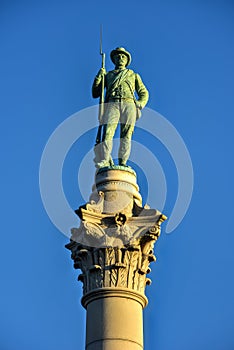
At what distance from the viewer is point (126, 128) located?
1167 inches

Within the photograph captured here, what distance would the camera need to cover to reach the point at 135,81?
30625mm

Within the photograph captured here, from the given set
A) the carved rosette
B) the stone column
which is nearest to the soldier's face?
the stone column

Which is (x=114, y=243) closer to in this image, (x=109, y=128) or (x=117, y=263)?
(x=117, y=263)

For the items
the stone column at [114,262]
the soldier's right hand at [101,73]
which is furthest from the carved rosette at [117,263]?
the soldier's right hand at [101,73]

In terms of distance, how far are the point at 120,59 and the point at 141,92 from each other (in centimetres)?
140

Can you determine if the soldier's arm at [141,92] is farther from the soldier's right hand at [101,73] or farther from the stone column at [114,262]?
the stone column at [114,262]

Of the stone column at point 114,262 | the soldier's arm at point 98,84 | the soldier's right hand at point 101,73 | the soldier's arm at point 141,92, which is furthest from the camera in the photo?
the soldier's right hand at point 101,73

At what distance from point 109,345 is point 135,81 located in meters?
9.80

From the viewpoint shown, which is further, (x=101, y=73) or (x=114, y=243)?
(x=101, y=73)

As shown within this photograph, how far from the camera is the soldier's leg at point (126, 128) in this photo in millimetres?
29297

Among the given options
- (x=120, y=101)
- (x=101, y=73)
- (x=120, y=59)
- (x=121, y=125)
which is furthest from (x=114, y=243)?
(x=120, y=59)

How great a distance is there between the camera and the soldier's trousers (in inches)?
1155

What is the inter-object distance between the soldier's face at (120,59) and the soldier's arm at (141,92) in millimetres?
669

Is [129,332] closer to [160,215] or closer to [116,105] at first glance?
[160,215]
